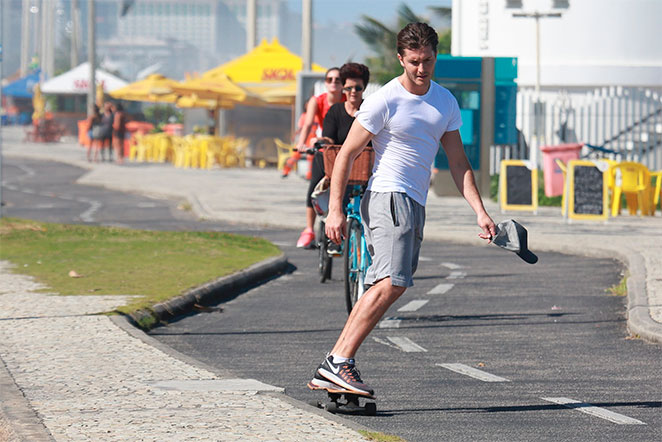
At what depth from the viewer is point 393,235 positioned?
6598 mm

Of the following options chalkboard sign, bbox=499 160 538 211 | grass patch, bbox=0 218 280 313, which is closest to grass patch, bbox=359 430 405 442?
grass patch, bbox=0 218 280 313

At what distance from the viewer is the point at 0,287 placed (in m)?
11.1

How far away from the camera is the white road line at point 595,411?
641 centimetres

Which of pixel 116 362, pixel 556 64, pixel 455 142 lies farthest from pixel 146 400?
pixel 556 64

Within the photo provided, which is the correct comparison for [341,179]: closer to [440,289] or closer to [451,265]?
[440,289]

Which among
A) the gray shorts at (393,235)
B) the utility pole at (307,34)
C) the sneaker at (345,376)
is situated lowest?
the sneaker at (345,376)

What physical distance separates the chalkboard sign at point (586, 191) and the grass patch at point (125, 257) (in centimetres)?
497

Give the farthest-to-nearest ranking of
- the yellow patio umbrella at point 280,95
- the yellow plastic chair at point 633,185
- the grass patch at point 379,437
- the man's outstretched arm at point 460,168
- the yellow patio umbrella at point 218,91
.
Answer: the yellow patio umbrella at point 280,95, the yellow patio umbrella at point 218,91, the yellow plastic chair at point 633,185, the man's outstretched arm at point 460,168, the grass patch at point 379,437

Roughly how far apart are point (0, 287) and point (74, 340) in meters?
2.93

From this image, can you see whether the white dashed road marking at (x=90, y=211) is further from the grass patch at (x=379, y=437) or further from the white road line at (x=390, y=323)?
the grass patch at (x=379, y=437)

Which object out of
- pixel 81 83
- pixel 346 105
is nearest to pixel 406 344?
pixel 346 105

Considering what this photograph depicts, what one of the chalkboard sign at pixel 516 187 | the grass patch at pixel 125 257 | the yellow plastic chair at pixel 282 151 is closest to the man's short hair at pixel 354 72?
the grass patch at pixel 125 257

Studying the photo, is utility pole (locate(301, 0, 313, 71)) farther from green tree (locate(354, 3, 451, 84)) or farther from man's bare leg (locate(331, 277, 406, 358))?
man's bare leg (locate(331, 277, 406, 358))

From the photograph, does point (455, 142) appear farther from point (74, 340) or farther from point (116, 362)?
point (74, 340)
